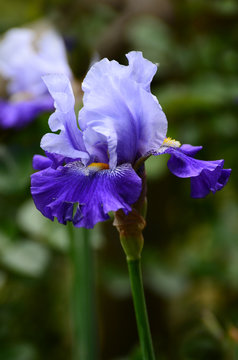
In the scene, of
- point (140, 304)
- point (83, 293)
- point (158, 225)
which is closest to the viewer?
point (140, 304)

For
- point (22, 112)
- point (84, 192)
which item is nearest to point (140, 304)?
point (84, 192)

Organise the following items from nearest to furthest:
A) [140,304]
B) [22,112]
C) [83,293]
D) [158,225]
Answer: [140,304] → [83,293] → [22,112] → [158,225]

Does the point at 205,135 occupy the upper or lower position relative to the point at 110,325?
upper

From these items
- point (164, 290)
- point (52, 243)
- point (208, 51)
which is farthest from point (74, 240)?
point (208, 51)

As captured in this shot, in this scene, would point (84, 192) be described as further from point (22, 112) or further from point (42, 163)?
point (22, 112)

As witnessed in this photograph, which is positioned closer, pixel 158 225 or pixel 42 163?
pixel 42 163

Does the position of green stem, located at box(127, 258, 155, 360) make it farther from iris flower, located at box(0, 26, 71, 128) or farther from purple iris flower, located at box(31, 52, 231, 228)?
iris flower, located at box(0, 26, 71, 128)

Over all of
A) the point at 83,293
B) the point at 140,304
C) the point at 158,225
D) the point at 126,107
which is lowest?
the point at 158,225

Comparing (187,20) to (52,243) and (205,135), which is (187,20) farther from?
(52,243)
